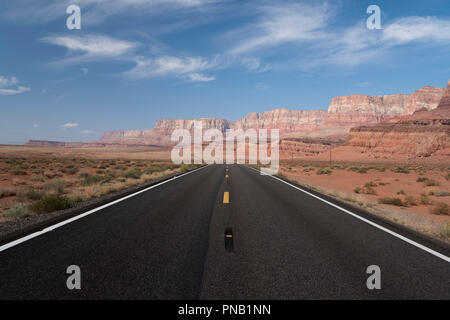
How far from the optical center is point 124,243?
500 centimetres

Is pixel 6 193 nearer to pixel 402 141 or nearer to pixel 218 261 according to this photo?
pixel 218 261

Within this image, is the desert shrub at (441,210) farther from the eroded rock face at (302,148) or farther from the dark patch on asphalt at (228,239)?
the eroded rock face at (302,148)

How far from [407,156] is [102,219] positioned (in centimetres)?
8538

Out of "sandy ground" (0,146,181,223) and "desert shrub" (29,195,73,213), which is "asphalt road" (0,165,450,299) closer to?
"desert shrub" (29,195,73,213)

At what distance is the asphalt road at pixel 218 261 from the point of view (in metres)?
3.27

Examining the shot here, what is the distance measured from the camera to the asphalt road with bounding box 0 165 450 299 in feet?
10.7

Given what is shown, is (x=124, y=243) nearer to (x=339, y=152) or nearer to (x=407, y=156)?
(x=407, y=156)

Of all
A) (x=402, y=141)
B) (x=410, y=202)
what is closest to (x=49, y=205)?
(x=410, y=202)

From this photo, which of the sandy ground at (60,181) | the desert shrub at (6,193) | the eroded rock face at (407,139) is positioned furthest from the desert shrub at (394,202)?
the eroded rock face at (407,139)

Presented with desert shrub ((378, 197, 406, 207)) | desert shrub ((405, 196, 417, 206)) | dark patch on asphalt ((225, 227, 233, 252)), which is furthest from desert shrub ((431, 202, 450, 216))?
dark patch on asphalt ((225, 227, 233, 252))

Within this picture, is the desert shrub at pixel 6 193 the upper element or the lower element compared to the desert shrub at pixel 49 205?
lower

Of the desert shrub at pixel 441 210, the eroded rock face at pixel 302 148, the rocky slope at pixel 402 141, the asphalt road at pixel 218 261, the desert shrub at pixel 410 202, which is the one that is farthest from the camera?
the eroded rock face at pixel 302 148
